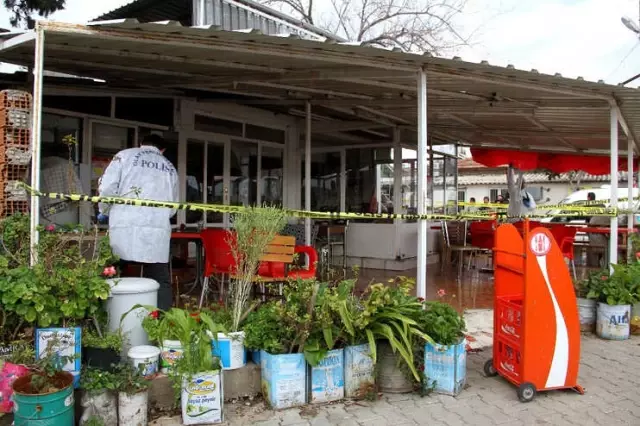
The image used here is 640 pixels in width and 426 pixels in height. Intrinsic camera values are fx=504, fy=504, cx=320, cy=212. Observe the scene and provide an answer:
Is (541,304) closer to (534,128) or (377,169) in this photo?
(534,128)

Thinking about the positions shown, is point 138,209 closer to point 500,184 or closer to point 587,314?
point 587,314

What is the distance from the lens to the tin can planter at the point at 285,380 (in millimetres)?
3426

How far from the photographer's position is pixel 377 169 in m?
10.1

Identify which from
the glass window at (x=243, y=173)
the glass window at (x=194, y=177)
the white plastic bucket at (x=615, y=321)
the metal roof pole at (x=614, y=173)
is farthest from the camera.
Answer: the glass window at (x=243, y=173)

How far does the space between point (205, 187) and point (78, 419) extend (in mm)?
5632

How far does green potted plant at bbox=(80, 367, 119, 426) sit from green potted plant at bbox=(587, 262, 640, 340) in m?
4.83

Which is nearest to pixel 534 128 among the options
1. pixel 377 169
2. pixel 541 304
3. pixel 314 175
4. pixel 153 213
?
pixel 377 169

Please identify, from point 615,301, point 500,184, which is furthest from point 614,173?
point 500,184

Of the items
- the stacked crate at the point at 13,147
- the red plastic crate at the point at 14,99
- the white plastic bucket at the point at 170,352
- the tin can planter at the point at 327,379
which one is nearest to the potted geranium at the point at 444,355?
the tin can planter at the point at 327,379

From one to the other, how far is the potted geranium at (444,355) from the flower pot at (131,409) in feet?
6.46

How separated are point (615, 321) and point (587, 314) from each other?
32 centimetres

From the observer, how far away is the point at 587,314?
558cm

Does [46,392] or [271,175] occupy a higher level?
[271,175]

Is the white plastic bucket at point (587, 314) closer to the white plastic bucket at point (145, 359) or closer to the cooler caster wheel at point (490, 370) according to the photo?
the cooler caster wheel at point (490, 370)
